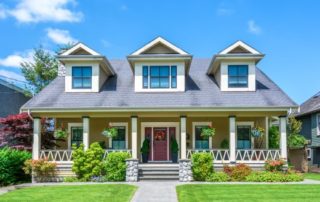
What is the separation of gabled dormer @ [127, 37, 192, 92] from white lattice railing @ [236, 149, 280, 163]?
461 cm

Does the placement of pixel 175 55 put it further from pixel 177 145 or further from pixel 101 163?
pixel 101 163

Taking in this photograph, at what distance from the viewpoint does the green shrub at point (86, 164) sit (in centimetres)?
2005

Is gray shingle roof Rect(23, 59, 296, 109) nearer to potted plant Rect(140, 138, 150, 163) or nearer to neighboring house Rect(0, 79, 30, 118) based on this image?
potted plant Rect(140, 138, 150, 163)

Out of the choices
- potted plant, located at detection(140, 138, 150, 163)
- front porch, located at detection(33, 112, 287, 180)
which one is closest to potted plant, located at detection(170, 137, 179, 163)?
front porch, located at detection(33, 112, 287, 180)

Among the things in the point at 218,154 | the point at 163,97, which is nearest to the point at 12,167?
the point at 163,97

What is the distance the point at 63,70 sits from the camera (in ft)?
84.7

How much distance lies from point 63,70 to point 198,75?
8.19m

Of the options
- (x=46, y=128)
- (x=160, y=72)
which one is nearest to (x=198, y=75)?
(x=160, y=72)

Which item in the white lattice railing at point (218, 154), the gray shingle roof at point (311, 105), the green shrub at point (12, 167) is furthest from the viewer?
the gray shingle roof at point (311, 105)

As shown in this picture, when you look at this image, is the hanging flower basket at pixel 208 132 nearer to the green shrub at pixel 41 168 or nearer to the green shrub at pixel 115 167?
the green shrub at pixel 115 167

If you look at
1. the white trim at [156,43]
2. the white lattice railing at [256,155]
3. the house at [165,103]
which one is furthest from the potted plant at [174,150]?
the white trim at [156,43]

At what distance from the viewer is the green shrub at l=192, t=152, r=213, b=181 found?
1989 centimetres

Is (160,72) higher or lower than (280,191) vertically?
higher

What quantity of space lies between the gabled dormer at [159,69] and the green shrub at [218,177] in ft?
16.6
